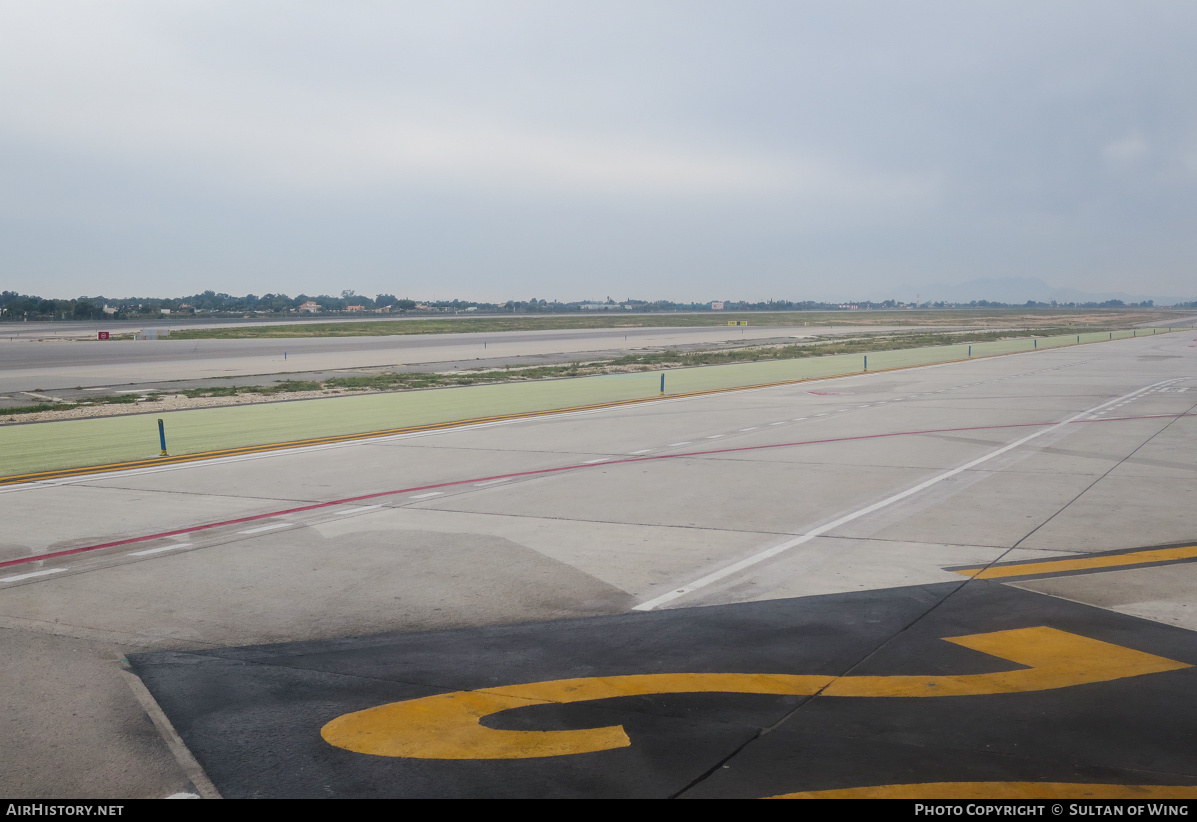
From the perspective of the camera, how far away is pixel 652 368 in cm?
4066

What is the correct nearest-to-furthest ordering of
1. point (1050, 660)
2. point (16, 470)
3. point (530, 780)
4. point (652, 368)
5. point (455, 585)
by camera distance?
point (530, 780) → point (1050, 660) → point (455, 585) → point (16, 470) → point (652, 368)

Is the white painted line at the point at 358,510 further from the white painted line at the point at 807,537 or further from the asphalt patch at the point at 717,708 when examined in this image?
the white painted line at the point at 807,537

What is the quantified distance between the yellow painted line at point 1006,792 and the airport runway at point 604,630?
0.08 ft

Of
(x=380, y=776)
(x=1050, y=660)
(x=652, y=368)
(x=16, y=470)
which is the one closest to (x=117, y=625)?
(x=380, y=776)

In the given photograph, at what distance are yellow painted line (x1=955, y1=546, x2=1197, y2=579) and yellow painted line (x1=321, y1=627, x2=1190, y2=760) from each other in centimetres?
176

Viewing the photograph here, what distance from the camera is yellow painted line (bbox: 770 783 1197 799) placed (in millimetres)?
4227

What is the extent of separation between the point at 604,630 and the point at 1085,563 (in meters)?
4.75

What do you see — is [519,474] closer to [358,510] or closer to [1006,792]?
[358,510]

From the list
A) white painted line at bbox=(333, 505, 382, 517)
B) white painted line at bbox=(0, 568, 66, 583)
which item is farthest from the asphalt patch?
white painted line at bbox=(333, 505, 382, 517)

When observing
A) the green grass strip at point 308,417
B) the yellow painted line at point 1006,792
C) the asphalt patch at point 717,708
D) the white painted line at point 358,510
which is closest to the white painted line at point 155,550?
the white painted line at point 358,510

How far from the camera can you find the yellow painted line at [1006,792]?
4.23 meters

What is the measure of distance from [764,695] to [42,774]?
3848mm

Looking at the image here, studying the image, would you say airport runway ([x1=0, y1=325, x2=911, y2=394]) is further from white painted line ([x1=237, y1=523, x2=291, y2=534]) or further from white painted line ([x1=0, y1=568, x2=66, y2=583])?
white painted line ([x1=0, y1=568, x2=66, y2=583])

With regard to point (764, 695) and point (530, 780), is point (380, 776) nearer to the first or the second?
point (530, 780)
